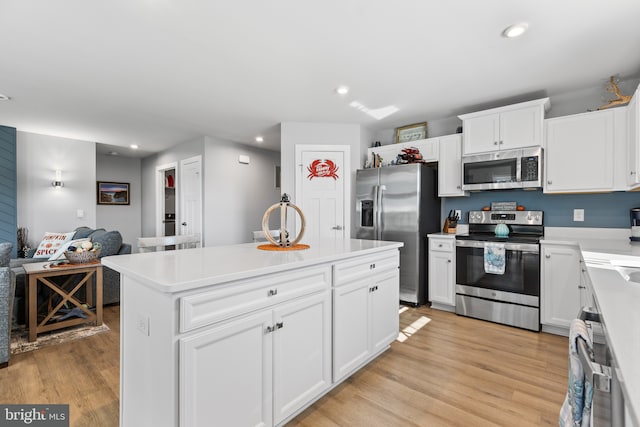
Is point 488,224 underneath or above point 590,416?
above

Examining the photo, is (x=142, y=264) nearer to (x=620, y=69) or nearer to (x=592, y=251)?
(x=592, y=251)

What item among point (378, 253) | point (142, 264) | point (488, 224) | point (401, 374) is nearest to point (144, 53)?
point (142, 264)

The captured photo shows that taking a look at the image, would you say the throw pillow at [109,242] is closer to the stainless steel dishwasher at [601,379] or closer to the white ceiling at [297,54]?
the white ceiling at [297,54]

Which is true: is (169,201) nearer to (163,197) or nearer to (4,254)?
(163,197)

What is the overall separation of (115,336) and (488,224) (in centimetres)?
408

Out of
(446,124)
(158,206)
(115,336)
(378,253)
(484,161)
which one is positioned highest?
(446,124)

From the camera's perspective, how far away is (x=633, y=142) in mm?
2389

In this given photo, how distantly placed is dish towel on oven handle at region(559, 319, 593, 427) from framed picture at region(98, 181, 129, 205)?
7.77 m

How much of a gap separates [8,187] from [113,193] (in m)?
2.20

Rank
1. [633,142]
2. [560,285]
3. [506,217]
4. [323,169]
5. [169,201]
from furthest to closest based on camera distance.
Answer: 1. [169,201]
2. [323,169]
3. [506,217]
4. [560,285]
5. [633,142]

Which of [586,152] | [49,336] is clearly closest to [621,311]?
[586,152]

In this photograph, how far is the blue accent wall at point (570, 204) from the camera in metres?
2.89

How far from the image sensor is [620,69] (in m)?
2.67

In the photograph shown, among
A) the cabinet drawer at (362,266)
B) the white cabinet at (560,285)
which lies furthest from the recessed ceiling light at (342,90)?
the white cabinet at (560,285)
